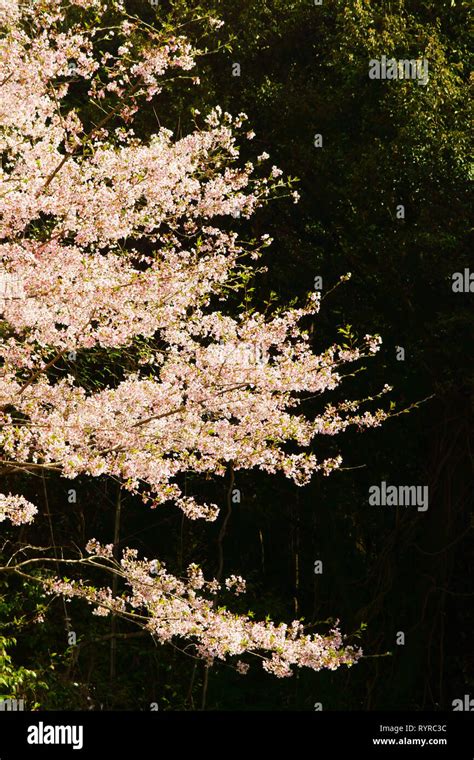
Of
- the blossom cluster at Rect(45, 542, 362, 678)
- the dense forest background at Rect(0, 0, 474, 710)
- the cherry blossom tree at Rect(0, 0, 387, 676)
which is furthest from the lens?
the dense forest background at Rect(0, 0, 474, 710)

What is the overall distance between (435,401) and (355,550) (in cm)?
120

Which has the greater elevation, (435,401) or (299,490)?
(435,401)

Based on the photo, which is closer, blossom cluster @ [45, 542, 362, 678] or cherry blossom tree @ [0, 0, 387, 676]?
cherry blossom tree @ [0, 0, 387, 676]

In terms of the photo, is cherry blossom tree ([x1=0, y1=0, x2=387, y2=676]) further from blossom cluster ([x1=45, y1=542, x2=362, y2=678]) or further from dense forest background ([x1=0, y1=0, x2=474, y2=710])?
dense forest background ([x1=0, y1=0, x2=474, y2=710])

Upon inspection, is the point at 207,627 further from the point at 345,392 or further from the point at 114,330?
the point at 345,392

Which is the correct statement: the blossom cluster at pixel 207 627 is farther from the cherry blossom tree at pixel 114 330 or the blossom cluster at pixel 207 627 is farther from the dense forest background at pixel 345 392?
the dense forest background at pixel 345 392

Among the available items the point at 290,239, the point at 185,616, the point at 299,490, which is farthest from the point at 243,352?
the point at 299,490

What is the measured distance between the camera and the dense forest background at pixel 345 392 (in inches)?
242

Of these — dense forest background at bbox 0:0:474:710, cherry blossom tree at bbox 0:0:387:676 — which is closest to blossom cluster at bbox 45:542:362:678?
cherry blossom tree at bbox 0:0:387:676

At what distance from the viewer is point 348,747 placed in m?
4.12

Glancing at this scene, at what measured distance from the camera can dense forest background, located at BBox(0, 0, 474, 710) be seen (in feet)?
20.1

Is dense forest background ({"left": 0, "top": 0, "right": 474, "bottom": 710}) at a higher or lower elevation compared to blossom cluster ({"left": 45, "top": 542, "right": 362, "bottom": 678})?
higher

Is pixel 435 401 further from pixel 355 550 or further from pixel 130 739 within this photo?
pixel 130 739

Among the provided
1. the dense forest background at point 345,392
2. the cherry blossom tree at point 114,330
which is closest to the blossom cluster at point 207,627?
the cherry blossom tree at point 114,330
